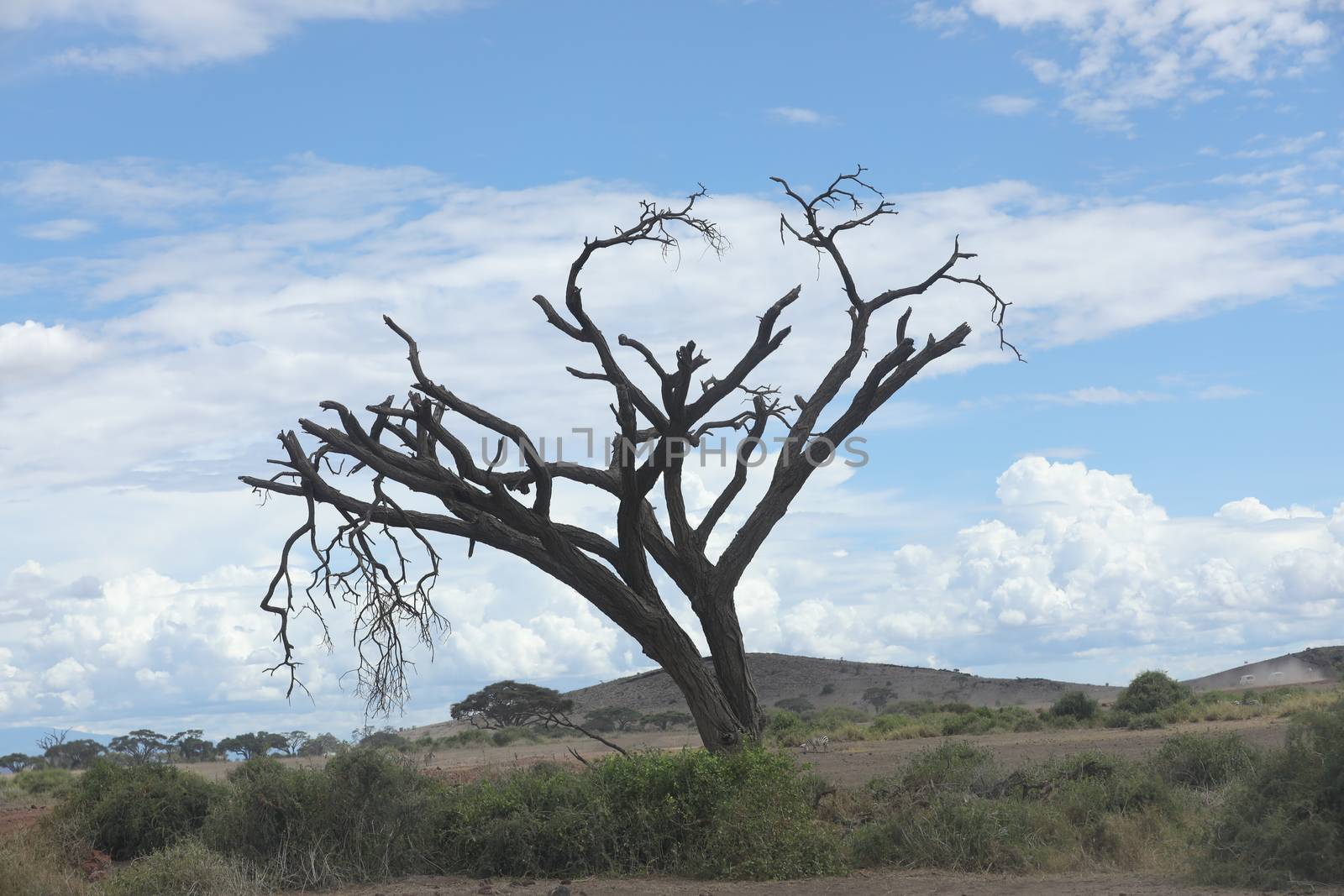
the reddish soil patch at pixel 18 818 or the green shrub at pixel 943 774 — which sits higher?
the reddish soil patch at pixel 18 818

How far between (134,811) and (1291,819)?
1199 centimetres

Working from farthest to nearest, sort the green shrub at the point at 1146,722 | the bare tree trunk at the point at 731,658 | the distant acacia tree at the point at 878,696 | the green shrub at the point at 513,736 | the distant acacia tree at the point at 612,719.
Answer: the distant acacia tree at the point at 878,696 < the distant acacia tree at the point at 612,719 < the green shrub at the point at 513,736 < the green shrub at the point at 1146,722 < the bare tree trunk at the point at 731,658

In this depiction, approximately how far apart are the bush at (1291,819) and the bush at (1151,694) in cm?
2188

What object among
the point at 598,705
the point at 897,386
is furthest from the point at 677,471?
the point at 598,705

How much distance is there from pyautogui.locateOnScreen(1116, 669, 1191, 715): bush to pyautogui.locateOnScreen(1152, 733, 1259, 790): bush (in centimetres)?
1635

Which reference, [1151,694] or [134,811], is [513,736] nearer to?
[1151,694]

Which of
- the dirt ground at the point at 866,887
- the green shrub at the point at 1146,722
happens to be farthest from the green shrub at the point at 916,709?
the dirt ground at the point at 866,887

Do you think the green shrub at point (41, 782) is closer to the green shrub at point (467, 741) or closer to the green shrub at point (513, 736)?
the green shrub at point (467, 741)

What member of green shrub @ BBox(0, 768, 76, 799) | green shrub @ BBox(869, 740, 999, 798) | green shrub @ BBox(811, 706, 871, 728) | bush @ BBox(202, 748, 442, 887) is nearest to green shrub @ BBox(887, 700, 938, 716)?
green shrub @ BBox(811, 706, 871, 728)

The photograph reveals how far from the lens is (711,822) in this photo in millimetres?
11781

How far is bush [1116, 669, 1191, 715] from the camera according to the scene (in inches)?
1259

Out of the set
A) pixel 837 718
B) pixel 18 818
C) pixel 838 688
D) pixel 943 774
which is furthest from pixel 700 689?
pixel 838 688

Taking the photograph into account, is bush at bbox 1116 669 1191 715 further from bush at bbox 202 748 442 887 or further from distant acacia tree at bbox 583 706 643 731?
bush at bbox 202 748 442 887

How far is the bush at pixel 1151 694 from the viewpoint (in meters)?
32.0
